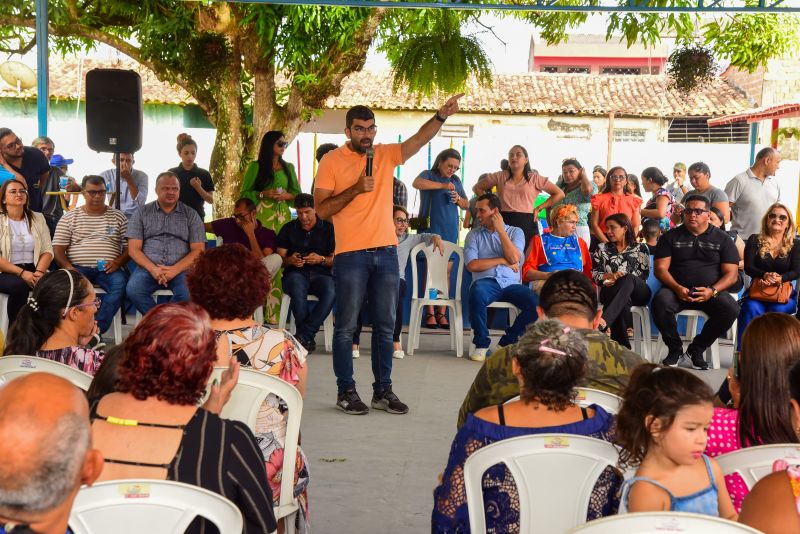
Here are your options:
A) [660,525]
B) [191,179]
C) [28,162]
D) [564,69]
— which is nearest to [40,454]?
[660,525]

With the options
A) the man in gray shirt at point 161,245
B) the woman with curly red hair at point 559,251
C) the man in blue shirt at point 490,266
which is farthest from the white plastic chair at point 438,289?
the man in gray shirt at point 161,245

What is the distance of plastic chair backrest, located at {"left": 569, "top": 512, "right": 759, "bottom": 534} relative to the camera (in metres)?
1.70

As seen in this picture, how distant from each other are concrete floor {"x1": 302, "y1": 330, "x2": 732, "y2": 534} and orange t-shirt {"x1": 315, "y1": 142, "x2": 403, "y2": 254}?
1.02 m

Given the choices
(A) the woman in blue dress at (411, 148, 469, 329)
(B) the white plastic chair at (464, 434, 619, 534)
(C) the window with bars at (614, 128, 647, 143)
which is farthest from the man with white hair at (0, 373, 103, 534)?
(C) the window with bars at (614, 128, 647, 143)

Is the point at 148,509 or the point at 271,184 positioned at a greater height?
the point at 271,184

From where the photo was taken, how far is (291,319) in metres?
8.23

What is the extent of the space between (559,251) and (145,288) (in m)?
3.14

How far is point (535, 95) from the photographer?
27.5m

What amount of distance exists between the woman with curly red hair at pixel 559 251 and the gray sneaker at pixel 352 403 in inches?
88.6

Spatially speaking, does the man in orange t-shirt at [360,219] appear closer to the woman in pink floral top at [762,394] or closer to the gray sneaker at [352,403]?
the gray sneaker at [352,403]

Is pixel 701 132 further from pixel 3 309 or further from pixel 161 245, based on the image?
pixel 3 309

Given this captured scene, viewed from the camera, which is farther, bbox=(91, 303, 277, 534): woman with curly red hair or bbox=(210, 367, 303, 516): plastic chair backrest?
bbox=(210, 367, 303, 516): plastic chair backrest

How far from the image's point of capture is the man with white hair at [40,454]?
1371 millimetres

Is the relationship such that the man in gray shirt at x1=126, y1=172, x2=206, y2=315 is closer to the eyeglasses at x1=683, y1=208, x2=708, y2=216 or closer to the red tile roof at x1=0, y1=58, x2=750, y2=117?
the eyeglasses at x1=683, y1=208, x2=708, y2=216
